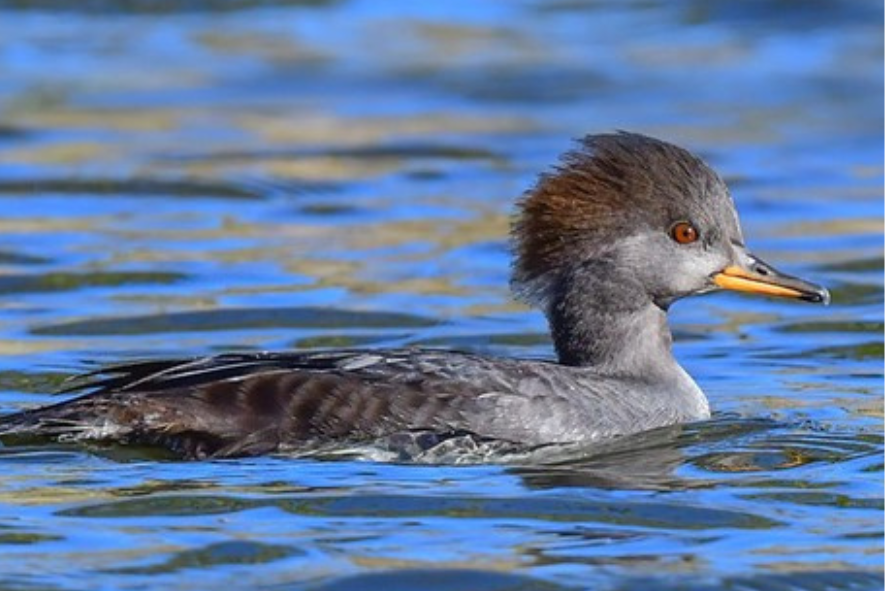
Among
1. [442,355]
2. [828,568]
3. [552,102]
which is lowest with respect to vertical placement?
[828,568]

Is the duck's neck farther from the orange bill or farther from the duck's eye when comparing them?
the orange bill

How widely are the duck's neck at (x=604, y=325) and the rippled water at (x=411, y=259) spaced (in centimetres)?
43

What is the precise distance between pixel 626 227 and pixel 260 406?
1894mm

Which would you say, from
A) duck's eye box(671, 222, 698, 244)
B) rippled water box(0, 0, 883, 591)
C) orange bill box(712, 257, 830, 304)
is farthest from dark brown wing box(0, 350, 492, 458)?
orange bill box(712, 257, 830, 304)

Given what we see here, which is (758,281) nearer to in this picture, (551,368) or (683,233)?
(683,233)

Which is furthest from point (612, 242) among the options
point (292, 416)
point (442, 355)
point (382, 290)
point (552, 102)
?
point (552, 102)

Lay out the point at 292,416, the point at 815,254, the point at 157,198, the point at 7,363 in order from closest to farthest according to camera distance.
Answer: the point at 292,416 < the point at 7,363 < the point at 815,254 < the point at 157,198

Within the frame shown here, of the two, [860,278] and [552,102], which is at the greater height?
[552,102]

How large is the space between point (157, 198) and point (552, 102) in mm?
4761

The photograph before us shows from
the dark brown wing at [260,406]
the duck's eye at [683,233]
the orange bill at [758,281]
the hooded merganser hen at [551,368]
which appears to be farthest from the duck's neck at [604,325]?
the dark brown wing at [260,406]

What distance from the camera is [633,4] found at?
79.3ft

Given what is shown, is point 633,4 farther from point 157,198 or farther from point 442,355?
point 442,355

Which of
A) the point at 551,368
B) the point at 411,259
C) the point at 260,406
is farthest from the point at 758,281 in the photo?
the point at 411,259

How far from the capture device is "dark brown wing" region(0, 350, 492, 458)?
10094 mm
